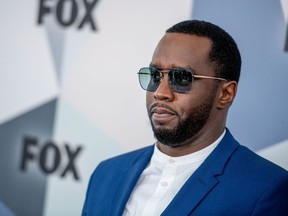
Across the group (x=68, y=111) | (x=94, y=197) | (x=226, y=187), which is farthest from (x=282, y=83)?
(x=68, y=111)

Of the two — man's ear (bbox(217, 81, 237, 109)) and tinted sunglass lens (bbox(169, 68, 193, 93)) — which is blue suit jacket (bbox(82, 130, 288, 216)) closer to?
man's ear (bbox(217, 81, 237, 109))

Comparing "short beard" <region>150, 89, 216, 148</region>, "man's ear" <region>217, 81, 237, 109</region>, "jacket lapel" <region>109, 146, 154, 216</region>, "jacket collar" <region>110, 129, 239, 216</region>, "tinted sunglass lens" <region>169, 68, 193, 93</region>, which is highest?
"tinted sunglass lens" <region>169, 68, 193, 93</region>

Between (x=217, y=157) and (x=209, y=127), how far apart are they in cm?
12

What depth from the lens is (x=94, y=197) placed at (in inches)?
80.5

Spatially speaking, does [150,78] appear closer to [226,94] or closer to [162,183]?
[226,94]

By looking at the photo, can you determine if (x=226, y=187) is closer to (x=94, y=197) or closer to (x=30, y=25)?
(x=94, y=197)

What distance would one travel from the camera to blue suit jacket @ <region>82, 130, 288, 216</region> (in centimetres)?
164

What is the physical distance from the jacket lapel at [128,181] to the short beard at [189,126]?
0.22 metres

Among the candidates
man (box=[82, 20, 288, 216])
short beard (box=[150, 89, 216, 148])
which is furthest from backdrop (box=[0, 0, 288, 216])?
short beard (box=[150, 89, 216, 148])

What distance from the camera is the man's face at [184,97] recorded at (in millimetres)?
1770

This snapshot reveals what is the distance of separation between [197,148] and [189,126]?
0.12 meters

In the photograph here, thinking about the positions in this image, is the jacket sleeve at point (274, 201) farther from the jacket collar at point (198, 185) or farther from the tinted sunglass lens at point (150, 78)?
the tinted sunglass lens at point (150, 78)

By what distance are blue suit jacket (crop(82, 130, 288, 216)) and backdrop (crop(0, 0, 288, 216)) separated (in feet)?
1.50

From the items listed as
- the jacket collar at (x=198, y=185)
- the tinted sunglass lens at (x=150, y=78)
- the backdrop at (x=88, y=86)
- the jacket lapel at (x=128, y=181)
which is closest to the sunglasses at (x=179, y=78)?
the tinted sunglass lens at (x=150, y=78)
